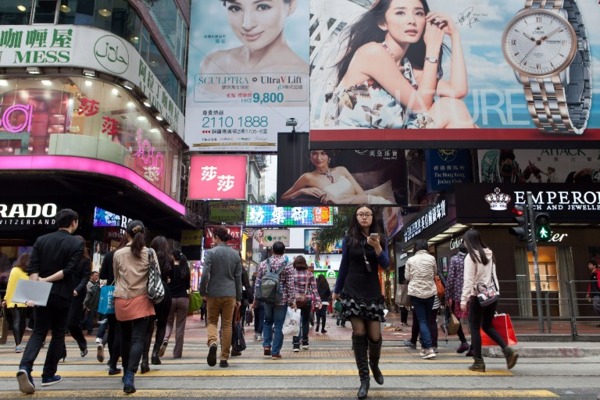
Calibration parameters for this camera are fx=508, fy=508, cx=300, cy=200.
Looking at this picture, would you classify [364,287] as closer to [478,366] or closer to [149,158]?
[478,366]

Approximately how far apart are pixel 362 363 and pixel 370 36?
41.6 ft

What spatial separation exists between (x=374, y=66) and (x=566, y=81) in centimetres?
543

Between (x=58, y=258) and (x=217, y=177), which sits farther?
(x=217, y=177)

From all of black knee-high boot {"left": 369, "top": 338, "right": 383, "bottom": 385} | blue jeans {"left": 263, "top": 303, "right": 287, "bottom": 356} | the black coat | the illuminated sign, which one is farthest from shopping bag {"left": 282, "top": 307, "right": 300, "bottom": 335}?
the illuminated sign

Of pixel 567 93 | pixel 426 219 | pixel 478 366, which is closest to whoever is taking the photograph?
pixel 478 366

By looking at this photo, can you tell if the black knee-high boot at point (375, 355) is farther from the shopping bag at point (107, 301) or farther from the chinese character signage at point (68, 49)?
the chinese character signage at point (68, 49)

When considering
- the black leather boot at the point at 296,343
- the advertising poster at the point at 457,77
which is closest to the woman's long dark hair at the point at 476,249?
the black leather boot at the point at 296,343

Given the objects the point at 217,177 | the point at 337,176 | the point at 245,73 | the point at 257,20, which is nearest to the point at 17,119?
the point at 217,177

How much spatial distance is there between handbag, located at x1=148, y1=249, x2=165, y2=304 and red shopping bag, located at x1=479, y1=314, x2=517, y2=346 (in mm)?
3716

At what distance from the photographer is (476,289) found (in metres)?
5.85

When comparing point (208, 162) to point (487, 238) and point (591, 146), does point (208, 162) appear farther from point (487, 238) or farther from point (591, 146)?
point (591, 146)

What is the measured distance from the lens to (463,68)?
14891 millimetres

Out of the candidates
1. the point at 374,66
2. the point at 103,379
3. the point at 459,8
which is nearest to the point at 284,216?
the point at 374,66

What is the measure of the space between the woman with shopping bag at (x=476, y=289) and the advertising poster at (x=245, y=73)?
39.5 ft
